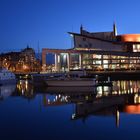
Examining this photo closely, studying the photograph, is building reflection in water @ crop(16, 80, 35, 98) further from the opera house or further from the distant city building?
the distant city building

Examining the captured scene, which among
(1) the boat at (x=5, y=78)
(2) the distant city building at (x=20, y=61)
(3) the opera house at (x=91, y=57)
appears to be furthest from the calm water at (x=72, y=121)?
(2) the distant city building at (x=20, y=61)

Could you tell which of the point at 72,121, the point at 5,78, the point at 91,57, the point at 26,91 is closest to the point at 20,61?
the point at 91,57

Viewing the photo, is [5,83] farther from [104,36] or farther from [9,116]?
[104,36]

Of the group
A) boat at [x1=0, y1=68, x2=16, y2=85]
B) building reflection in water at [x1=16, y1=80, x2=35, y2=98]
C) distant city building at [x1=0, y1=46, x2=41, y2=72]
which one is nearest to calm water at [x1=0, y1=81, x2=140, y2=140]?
building reflection in water at [x1=16, y1=80, x2=35, y2=98]

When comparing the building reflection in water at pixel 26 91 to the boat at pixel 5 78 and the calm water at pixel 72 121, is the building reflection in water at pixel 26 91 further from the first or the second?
the calm water at pixel 72 121

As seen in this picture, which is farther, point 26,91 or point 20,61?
point 20,61

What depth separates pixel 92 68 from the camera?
104 metres

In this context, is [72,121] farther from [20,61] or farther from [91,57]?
[20,61]

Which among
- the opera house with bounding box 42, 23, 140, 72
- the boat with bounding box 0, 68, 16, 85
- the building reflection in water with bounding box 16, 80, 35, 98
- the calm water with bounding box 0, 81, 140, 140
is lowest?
the calm water with bounding box 0, 81, 140, 140

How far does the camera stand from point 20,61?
147625 mm

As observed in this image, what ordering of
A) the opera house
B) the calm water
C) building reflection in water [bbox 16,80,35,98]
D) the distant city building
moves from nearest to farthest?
the calm water < building reflection in water [bbox 16,80,35,98] < the opera house < the distant city building

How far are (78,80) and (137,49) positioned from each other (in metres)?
64.9

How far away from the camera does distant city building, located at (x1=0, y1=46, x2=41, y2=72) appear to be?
140150 millimetres

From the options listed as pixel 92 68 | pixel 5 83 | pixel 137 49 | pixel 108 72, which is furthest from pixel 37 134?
pixel 137 49
